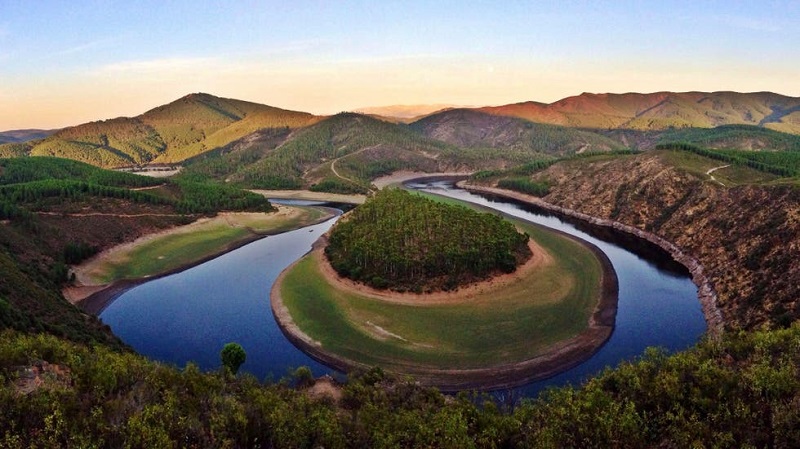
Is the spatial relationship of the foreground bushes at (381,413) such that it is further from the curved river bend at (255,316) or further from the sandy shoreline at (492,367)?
the curved river bend at (255,316)

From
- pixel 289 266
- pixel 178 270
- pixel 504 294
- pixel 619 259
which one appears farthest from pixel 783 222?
pixel 178 270

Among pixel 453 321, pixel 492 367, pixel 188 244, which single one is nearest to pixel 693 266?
pixel 453 321

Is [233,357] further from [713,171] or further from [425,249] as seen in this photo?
[713,171]

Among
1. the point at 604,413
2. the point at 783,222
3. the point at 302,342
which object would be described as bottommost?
the point at 302,342

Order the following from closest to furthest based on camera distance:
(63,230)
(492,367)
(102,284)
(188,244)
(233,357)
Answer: (233,357)
(492,367)
(102,284)
(63,230)
(188,244)

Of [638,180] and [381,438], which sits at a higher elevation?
[638,180]

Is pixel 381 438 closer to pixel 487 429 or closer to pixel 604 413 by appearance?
pixel 487 429
